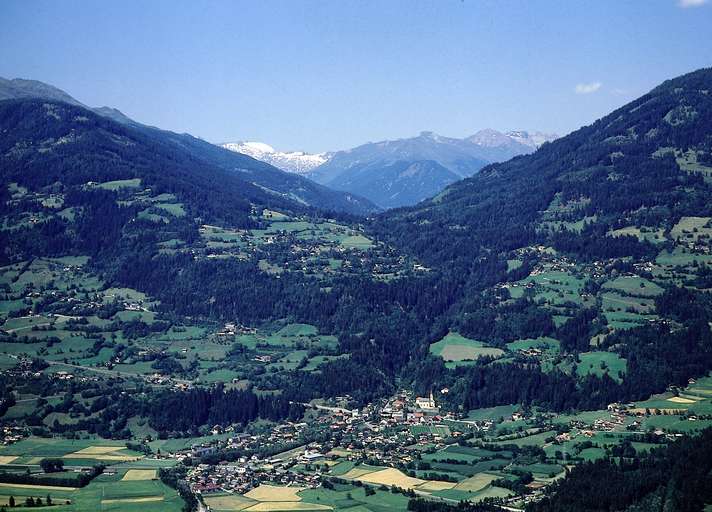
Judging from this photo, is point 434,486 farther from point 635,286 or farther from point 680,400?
point 635,286

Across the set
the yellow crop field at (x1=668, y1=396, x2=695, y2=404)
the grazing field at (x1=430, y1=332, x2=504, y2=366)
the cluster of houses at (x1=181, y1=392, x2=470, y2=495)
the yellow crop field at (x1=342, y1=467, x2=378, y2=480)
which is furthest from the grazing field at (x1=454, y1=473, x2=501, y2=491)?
the grazing field at (x1=430, y1=332, x2=504, y2=366)

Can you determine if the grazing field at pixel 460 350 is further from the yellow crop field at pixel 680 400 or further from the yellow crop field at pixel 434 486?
the yellow crop field at pixel 434 486

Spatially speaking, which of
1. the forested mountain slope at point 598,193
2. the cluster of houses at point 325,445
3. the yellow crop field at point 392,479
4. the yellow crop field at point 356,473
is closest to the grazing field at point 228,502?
the cluster of houses at point 325,445

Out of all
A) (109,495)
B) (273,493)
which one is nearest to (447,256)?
(273,493)

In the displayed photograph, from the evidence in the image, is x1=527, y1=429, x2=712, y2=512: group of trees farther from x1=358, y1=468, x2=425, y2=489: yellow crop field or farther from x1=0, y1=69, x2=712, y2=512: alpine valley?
x1=358, y1=468, x2=425, y2=489: yellow crop field

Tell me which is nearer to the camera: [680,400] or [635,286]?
[680,400]

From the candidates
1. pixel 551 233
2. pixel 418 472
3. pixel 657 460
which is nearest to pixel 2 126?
pixel 551 233
